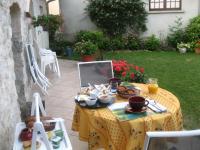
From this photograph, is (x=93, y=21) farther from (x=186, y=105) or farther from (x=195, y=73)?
(x=186, y=105)

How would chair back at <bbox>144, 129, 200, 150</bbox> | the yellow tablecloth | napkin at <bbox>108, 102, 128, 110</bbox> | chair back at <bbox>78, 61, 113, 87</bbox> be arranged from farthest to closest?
1. chair back at <bbox>78, 61, 113, 87</bbox>
2. napkin at <bbox>108, 102, 128, 110</bbox>
3. the yellow tablecloth
4. chair back at <bbox>144, 129, 200, 150</bbox>

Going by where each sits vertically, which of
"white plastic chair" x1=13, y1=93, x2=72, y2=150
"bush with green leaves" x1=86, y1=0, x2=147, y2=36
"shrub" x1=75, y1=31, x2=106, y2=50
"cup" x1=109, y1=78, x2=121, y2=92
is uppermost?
"bush with green leaves" x1=86, y1=0, x2=147, y2=36

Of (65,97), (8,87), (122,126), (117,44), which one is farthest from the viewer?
(117,44)

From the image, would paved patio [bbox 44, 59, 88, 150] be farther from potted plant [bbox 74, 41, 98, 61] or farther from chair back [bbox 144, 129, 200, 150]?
chair back [bbox 144, 129, 200, 150]

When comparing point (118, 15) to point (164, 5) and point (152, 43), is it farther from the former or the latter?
point (164, 5)

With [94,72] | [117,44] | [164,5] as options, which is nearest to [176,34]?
[164,5]

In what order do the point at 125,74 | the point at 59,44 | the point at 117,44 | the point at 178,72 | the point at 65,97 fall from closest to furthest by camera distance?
the point at 125,74 < the point at 65,97 < the point at 178,72 < the point at 59,44 < the point at 117,44

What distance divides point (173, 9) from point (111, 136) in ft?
30.9

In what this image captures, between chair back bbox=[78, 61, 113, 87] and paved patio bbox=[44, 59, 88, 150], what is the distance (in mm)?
807

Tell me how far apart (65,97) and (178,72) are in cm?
329

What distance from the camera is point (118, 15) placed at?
11.3m

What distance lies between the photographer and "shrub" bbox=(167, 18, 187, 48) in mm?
11094

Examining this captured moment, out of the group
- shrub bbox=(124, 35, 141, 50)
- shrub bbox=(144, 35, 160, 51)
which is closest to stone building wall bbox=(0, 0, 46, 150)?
shrub bbox=(124, 35, 141, 50)

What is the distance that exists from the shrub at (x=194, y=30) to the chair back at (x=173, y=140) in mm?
9250
